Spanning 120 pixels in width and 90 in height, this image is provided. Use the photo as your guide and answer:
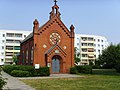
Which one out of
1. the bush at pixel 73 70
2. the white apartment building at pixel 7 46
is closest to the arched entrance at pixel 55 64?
the bush at pixel 73 70

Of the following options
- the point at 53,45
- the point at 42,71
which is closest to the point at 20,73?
the point at 42,71

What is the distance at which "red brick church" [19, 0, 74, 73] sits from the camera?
137 ft

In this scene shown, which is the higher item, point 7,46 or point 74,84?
point 7,46

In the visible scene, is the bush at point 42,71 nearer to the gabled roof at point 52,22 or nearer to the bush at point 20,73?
the bush at point 20,73

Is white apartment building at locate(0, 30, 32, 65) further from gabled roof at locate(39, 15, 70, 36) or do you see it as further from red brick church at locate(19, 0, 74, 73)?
gabled roof at locate(39, 15, 70, 36)

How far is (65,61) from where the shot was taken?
141ft

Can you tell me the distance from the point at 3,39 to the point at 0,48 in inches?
191

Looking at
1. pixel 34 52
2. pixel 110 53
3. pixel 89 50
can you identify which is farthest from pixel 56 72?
pixel 89 50

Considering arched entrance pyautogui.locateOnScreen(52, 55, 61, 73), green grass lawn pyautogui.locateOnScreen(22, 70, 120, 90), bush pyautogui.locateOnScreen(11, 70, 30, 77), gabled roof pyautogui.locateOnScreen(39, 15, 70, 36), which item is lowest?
green grass lawn pyautogui.locateOnScreen(22, 70, 120, 90)

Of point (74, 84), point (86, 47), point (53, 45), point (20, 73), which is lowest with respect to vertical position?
point (74, 84)

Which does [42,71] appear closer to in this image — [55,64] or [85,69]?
[55,64]

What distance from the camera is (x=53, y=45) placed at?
43375 mm

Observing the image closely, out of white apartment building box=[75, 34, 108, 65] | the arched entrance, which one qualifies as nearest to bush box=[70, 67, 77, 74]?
the arched entrance

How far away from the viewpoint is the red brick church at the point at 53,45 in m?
41.9
